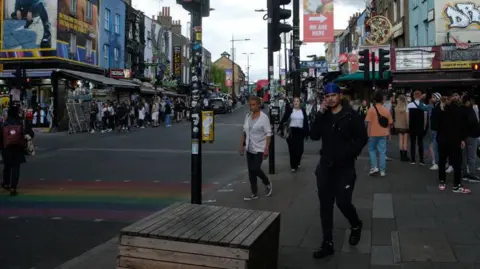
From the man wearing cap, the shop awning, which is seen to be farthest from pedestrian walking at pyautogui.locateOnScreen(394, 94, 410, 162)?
the shop awning

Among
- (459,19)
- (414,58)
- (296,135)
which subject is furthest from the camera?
(414,58)

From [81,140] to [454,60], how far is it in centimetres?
1746

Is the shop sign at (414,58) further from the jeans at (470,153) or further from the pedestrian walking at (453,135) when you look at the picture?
the pedestrian walking at (453,135)

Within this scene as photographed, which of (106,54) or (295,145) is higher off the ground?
(106,54)

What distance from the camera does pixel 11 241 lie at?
5957 mm

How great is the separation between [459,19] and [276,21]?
56.4 feet

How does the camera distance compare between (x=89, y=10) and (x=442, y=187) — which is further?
(x=89, y=10)

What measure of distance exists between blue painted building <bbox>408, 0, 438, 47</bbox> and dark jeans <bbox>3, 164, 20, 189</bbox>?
21644 mm

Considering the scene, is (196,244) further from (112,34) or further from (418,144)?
(112,34)

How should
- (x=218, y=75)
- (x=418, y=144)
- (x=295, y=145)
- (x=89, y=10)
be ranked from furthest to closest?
(x=218, y=75) < (x=89, y=10) < (x=418, y=144) < (x=295, y=145)

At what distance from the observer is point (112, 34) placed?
36.4 m

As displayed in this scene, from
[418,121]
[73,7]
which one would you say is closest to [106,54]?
[73,7]

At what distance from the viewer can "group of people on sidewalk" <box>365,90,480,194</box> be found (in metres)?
8.20

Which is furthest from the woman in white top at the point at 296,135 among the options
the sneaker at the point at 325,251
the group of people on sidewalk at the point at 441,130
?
the sneaker at the point at 325,251
